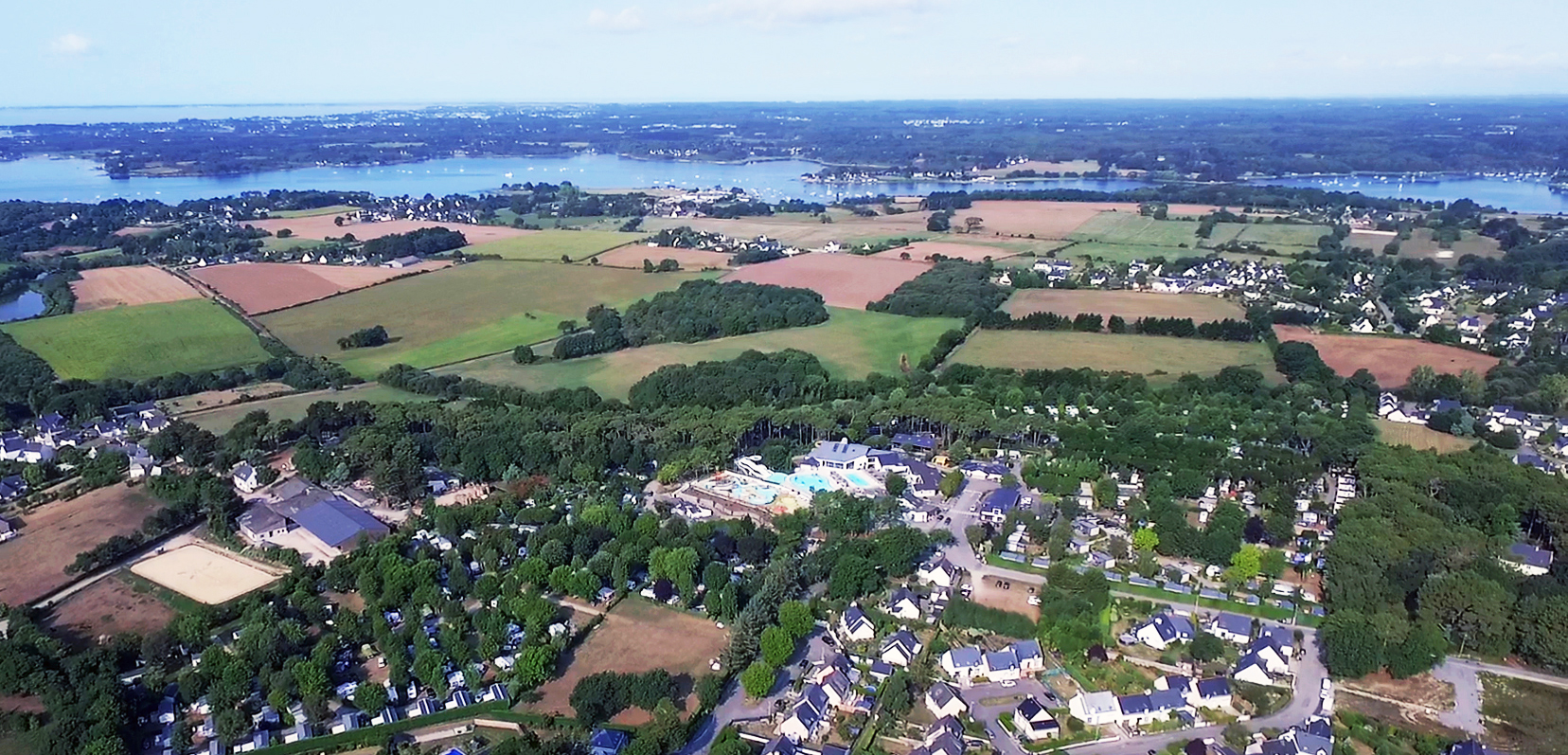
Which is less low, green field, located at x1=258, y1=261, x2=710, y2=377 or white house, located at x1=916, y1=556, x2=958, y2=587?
green field, located at x1=258, y1=261, x2=710, y2=377

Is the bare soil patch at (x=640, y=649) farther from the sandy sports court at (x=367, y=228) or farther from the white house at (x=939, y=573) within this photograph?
the sandy sports court at (x=367, y=228)

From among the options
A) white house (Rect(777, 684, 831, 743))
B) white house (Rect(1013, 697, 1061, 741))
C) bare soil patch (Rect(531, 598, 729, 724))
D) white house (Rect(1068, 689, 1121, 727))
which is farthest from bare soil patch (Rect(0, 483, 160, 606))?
white house (Rect(1068, 689, 1121, 727))

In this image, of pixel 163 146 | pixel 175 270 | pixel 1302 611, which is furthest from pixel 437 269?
pixel 163 146

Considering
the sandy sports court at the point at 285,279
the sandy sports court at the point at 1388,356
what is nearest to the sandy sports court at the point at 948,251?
the sandy sports court at the point at 1388,356

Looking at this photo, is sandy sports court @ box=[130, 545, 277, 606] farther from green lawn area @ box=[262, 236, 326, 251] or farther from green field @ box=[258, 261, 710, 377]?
green lawn area @ box=[262, 236, 326, 251]

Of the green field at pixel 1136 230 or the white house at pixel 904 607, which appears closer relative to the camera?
the white house at pixel 904 607

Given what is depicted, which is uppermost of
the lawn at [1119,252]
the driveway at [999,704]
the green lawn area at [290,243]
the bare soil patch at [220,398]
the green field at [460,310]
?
the green lawn area at [290,243]

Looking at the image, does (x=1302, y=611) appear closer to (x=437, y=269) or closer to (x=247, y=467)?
(x=247, y=467)

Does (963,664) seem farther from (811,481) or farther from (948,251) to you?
(948,251)
